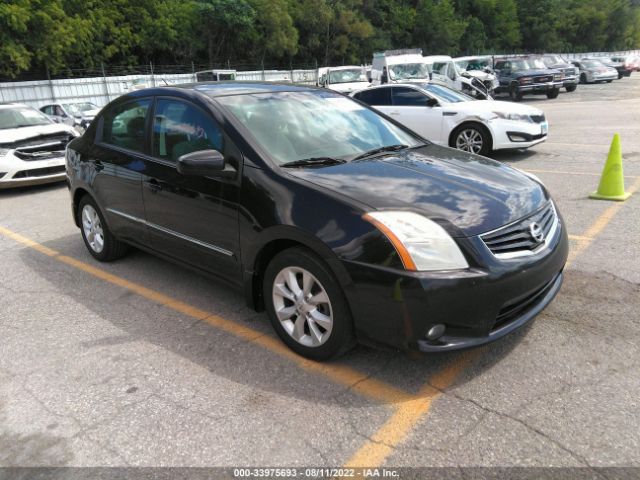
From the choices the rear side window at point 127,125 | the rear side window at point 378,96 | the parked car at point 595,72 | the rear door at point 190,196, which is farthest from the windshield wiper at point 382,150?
the parked car at point 595,72

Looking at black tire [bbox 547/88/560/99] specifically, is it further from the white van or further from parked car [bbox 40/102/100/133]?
parked car [bbox 40/102/100/133]

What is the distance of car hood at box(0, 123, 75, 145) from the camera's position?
9.02 meters

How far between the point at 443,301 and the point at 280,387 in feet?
3.53

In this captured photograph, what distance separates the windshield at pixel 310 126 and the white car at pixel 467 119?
5642 mm

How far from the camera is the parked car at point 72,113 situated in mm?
16656

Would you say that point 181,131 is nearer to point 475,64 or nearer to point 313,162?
point 313,162

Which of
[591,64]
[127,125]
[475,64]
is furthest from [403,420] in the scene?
[591,64]

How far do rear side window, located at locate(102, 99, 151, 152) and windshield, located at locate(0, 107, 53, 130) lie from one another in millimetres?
5997

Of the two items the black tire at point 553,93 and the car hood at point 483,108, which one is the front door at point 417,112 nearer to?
the car hood at point 483,108

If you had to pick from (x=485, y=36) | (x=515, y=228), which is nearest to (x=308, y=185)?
(x=515, y=228)

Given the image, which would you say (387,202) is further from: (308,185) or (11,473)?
(11,473)

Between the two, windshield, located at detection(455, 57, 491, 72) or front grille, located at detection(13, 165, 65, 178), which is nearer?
front grille, located at detection(13, 165, 65, 178)

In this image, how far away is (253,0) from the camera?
43094 millimetres

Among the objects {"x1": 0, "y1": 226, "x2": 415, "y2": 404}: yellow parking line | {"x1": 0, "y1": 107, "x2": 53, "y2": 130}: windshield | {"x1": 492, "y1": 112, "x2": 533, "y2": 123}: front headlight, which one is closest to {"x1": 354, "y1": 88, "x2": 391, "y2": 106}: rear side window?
{"x1": 492, "y1": 112, "x2": 533, "y2": 123}: front headlight
